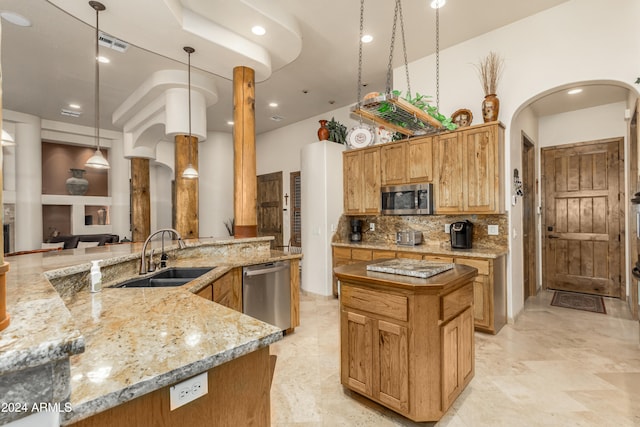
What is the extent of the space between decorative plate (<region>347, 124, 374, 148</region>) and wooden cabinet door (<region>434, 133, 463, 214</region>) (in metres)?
1.04

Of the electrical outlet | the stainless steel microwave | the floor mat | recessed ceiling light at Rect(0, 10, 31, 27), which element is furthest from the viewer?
the floor mat

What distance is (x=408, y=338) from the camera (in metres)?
1.82

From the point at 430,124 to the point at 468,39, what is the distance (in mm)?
1968

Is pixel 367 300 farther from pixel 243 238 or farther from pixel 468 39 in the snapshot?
pixel 468 39

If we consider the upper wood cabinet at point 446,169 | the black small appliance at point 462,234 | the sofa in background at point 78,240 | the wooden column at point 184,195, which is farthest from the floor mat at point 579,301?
the sofa in background at point 78,240

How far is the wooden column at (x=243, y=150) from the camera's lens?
374 cm

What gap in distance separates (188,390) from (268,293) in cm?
221

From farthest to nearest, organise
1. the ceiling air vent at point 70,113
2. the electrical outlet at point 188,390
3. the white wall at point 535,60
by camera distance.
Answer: the ceiling air vent at point 70,113, the white wall at point 535,60, the electrical outlet at point 188,390

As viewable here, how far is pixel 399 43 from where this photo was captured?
3.84m

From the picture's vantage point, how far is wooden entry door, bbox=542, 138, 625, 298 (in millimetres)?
4605

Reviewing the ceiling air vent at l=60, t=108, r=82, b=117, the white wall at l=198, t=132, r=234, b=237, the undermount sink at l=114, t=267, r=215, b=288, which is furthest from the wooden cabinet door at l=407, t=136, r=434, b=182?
the ceiling air vent at l=60, t=108, r=82, b=117

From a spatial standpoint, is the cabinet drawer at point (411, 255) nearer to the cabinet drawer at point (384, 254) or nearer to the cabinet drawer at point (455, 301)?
the cabinet drawer at point (384, 254)

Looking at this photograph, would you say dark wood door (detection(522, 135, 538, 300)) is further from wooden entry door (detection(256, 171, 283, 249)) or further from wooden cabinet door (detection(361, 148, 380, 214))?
wooden entry door (detection(256, 171, 283, 249))

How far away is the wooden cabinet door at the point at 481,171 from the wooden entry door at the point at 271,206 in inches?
166
